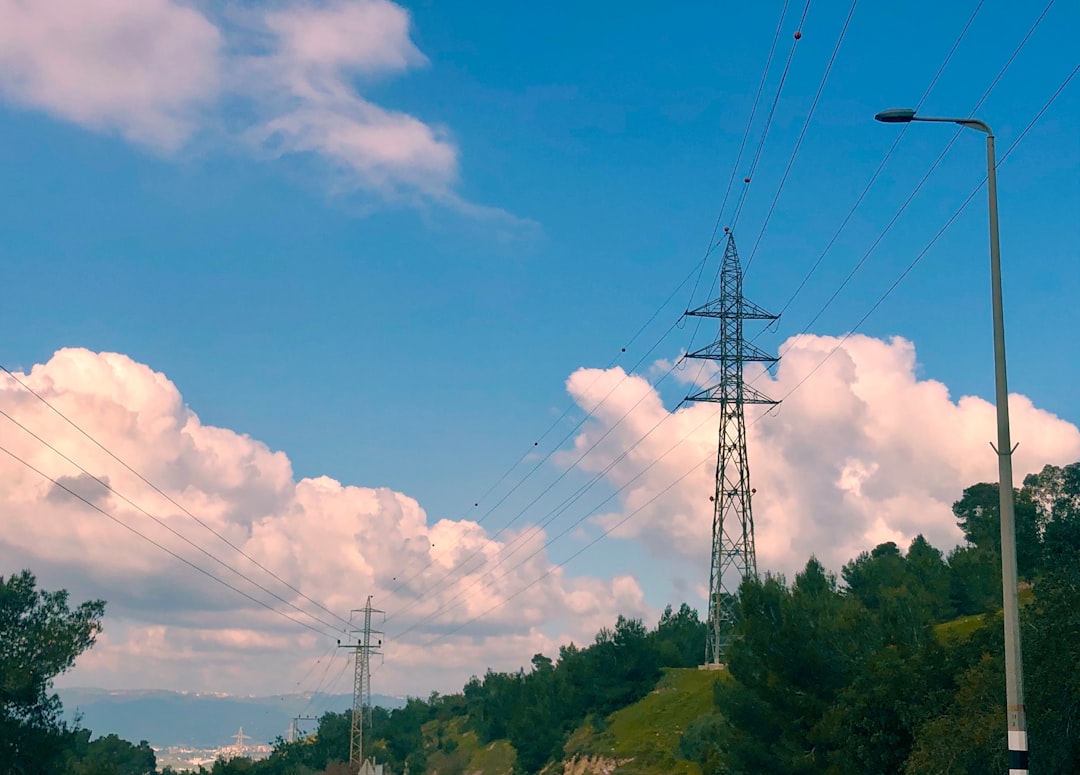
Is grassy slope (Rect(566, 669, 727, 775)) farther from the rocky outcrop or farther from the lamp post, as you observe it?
the lamp post

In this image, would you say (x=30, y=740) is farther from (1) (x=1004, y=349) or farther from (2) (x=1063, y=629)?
(1) (x=1004, y=349)

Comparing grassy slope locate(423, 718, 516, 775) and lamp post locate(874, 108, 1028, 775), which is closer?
lamp post locate(874, 108, 1028, 775)

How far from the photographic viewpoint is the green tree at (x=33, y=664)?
82.8 metres

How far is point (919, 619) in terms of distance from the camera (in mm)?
79312

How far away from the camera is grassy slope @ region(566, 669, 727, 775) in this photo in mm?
108812

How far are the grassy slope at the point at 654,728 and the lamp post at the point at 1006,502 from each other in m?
76.4

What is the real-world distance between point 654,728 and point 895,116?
100966mm

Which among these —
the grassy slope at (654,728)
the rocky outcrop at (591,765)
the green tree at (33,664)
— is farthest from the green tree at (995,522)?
the green tree at (33,664)

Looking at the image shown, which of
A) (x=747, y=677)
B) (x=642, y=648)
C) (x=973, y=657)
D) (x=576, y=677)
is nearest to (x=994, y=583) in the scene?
(x=642, y=648)

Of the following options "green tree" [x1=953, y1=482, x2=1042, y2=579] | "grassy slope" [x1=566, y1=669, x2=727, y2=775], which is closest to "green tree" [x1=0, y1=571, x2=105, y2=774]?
"grassy slope" [x1=566, y1=669, x2=727, y2=775]

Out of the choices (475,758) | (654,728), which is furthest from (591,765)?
(475,758)

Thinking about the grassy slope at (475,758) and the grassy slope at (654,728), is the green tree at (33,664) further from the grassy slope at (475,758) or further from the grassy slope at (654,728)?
the grassy slope at (475,758)

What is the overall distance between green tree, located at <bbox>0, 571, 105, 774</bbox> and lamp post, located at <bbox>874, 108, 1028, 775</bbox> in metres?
76.5

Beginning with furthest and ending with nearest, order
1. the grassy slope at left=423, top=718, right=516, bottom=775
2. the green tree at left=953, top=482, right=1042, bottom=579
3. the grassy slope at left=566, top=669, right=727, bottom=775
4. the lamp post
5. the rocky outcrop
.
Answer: the grassy slope at left=423, top=718, right=516, bottom=775, the rocky outcrop, the grassy slope at left=566, top=669, right=727, bottom=775, the green tree at left=953, top=482, right=1042, bottom=579, the lamp post
